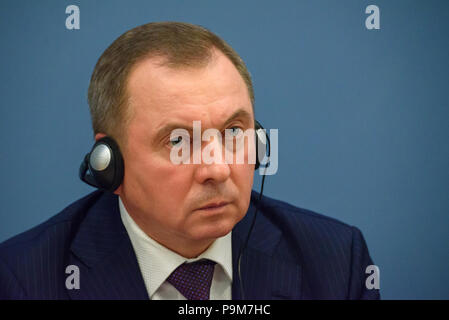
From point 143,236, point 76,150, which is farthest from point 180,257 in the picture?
point 76,150

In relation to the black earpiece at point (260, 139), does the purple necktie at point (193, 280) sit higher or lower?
lower

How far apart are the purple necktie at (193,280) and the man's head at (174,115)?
0.36 feet

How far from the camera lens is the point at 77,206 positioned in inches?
64.7

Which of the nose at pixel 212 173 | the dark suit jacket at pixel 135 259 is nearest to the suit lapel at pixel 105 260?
the dark suit jacket at pixel 135 259

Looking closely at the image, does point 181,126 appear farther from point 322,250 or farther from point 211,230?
point 322,250

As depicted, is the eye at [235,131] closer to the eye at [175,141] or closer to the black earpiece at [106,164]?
the eye at [175,141]

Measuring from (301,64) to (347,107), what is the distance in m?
0.23

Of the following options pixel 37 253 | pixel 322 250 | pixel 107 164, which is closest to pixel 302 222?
pixel 322 250

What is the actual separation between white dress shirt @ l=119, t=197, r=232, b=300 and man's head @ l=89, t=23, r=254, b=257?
0.08 metres

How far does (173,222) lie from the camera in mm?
1354

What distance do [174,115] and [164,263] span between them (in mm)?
442

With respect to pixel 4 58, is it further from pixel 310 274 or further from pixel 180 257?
pixel 310 274

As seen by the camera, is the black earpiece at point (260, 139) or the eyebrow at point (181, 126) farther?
the black earpiece at point (260, 139)

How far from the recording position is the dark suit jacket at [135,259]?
4.75ft
